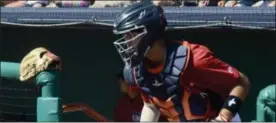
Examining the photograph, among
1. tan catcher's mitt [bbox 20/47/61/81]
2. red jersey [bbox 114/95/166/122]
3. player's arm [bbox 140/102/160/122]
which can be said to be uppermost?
tan catcher's mitt [bbox 20/47/61/81]

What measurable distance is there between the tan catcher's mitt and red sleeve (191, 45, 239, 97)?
0.65 metres

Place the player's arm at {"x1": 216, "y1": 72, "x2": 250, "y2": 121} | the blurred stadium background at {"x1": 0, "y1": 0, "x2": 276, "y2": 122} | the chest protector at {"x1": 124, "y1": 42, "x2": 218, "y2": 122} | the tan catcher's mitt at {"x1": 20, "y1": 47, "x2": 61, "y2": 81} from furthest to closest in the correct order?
the blurred stadium background at {"x1": 0, "y1": 0, "x2": 276, "y2": 122}
the tan catcher's mitt at {"x1": 20, "y1": 47, "x2": 61, "y2": 81}
the chest protector at {"x1": 124, "y1": 42, "x2": 218, "y2": 122}
the player's arm at {"x1": 216, "y1": 72, "x2": 250, "y2": 121}

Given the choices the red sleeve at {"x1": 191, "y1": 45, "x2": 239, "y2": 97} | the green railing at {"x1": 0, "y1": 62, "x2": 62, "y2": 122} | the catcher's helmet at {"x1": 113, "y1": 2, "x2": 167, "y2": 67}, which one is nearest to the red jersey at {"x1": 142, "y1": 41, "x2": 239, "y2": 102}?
the red sleeve at {"x1": 191, "y1": 45, "x2": 239, "y2": 97}

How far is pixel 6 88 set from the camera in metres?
4.13

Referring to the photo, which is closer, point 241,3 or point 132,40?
point 132,40

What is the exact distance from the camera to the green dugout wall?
4.22 meters

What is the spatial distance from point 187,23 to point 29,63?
1.20 meters

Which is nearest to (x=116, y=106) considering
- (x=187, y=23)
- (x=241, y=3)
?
(x=187, y=23)

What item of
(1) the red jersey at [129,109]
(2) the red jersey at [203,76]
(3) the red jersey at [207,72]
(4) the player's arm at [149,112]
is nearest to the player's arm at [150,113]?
(4) the player's arm at [149,112]

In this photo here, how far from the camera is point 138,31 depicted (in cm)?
273

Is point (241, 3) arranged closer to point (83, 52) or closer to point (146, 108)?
point (83, 52)

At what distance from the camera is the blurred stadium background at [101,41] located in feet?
13.1

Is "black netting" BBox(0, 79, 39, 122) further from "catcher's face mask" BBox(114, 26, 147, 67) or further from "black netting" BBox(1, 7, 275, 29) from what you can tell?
"catcher's face mask" BBox(114, 26, 147, 67)

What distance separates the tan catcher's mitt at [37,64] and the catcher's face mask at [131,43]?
388 millimetres
